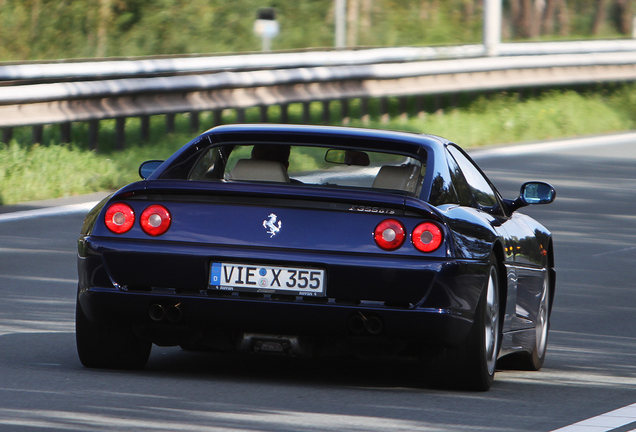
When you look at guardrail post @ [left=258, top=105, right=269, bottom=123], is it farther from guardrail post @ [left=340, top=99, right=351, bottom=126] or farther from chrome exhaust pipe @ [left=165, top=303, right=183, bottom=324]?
chrome exhaust pipe @ [left=165, top=303, right=183, bottom=324]

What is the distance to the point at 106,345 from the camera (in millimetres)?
6434

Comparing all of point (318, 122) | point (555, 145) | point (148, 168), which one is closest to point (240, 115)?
point (318, 122)

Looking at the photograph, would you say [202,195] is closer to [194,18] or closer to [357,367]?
Result: [357,367]

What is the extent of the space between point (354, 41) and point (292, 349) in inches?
1496

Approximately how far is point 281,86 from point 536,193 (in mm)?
12254

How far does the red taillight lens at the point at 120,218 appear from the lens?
6164 millimetres

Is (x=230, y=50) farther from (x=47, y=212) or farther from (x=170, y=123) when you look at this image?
(x=47, y=212)

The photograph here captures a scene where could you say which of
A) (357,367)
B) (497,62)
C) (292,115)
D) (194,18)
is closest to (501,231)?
(357,367)

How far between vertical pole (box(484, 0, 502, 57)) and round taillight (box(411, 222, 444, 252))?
1976 centimetres

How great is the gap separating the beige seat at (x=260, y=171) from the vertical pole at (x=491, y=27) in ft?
62.7

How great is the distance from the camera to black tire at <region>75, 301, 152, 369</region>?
641cm

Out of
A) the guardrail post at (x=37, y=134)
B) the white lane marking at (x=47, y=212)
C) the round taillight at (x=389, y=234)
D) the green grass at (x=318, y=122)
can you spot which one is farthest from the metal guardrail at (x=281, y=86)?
the round taillight at (x=389, y=234)

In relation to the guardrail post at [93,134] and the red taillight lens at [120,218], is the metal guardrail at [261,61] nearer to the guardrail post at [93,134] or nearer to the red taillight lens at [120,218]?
the guardrail post at [93,134]

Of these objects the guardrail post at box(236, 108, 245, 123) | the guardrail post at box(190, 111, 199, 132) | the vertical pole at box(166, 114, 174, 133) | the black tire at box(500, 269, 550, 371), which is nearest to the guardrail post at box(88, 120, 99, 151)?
the vertical pole at box(166, 114, 174, 133)
